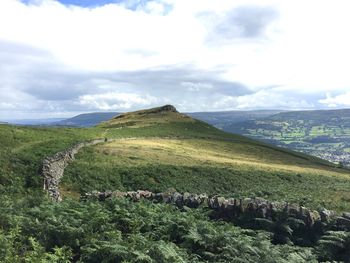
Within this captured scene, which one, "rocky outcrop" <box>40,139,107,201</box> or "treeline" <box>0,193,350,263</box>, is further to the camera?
"rocky outcrop" <box>40,139,107,201</box>

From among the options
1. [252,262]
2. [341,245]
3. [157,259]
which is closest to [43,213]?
[157,259]

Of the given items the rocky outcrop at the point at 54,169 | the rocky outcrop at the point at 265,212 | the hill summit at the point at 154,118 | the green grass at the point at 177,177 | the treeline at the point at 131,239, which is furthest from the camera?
the hill summit at the point at 154,118

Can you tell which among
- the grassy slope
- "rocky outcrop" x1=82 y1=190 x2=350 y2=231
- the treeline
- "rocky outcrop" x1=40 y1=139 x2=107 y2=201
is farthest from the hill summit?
the treeline

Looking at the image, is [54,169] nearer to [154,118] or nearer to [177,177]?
[177,177]

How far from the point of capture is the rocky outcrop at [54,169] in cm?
3416

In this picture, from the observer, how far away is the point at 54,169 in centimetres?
3941

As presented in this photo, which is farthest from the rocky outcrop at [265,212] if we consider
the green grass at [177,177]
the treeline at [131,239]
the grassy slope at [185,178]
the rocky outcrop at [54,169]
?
the rocky outcrop at [54,169]

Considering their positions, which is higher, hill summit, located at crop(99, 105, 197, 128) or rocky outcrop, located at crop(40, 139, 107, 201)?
hill summit, located at crop(99, 105, 197, 128)

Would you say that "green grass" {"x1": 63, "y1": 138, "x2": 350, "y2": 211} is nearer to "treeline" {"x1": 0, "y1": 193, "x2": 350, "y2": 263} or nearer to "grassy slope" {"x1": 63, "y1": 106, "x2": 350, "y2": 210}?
"grassy slope" {"x1": 63, "y1": 106, "x2": 350, "y2": 210}

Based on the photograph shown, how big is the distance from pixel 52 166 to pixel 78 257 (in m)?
23.3

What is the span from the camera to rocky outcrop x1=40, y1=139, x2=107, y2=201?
3416 centimetres

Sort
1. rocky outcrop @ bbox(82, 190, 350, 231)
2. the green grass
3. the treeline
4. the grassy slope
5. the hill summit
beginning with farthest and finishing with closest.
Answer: the hill summit
the green grass
the grassy slope
rocky outcrop @ bbox(82, 190, 350, 231)
the treeline

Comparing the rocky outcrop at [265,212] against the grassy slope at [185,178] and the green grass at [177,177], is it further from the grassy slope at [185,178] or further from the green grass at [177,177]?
the green grass at [177,177]

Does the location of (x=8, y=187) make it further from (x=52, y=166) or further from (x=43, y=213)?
(x=43, y=213)
